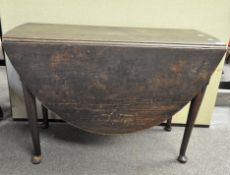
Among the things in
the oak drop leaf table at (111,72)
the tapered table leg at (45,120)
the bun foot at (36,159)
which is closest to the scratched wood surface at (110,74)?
the oak drop leaf table at (111,72)

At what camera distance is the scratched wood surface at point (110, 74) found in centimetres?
107

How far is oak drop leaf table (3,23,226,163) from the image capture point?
1.07 m

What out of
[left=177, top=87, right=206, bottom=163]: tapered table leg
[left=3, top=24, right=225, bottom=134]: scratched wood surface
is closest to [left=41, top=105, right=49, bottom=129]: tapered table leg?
[left=3, top=24, right=225, bottom=134]: scratched wood surface

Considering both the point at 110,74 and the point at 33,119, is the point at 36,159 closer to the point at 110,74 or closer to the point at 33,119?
the point at 33,119

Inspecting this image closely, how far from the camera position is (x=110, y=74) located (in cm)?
112

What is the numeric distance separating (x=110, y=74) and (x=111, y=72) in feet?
0.04

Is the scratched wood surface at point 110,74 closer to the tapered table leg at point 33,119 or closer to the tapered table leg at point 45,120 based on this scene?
the tapered table leg at point 33,119

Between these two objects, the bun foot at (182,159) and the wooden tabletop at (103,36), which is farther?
the bun foot at (182,159)

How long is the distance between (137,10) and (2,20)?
0.84 metres

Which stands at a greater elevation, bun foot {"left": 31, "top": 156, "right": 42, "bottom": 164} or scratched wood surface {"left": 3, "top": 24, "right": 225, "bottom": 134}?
scratched wood surface {"left": 3, "top": 24, "right": 225, "bottom": 134}

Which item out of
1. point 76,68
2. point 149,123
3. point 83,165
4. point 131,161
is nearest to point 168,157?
point 131,161

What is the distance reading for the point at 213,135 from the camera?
173 cm

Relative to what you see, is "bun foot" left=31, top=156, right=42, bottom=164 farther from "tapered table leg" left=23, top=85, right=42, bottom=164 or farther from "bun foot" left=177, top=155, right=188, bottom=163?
"bun foot" left=177, top=155, right=188, bottom=163

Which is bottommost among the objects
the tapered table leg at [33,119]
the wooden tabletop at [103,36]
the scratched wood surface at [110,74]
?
the tapered table leg at [33,119]
